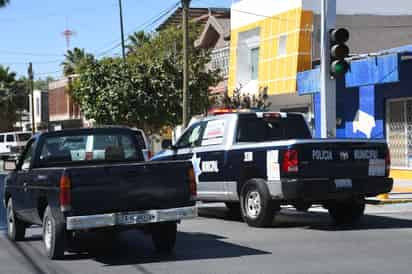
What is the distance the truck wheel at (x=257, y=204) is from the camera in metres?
13.2

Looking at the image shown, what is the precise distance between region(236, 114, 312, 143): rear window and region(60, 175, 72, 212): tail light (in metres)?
5.24

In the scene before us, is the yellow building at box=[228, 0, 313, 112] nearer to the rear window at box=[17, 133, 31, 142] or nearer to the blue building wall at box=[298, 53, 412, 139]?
the blue building wall at box=[298, 53, 412, 139]

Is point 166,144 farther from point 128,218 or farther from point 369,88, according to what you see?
point 369,88

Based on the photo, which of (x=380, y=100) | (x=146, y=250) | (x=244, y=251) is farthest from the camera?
(x=380, y=100)

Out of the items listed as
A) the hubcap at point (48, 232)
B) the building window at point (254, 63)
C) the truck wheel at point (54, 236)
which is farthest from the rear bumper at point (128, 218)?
the building window at point (254, 63)

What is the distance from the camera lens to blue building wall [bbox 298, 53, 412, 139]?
72.2 ft

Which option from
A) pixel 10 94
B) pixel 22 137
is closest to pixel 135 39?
pixel 22 137

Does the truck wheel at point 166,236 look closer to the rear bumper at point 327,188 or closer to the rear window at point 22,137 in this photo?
the rear bumper at point 327,188

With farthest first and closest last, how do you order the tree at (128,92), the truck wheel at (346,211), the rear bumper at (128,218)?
the tree at (128,92) < the truck wheel at (346,211) < the rear bumper at (128,218)

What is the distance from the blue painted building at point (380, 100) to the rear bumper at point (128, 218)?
42.6 feet

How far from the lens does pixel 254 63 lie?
104ft

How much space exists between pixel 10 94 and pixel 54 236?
6197cm

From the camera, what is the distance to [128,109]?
33.4 m

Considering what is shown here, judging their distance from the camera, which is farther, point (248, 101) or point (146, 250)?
point (248, 101)
